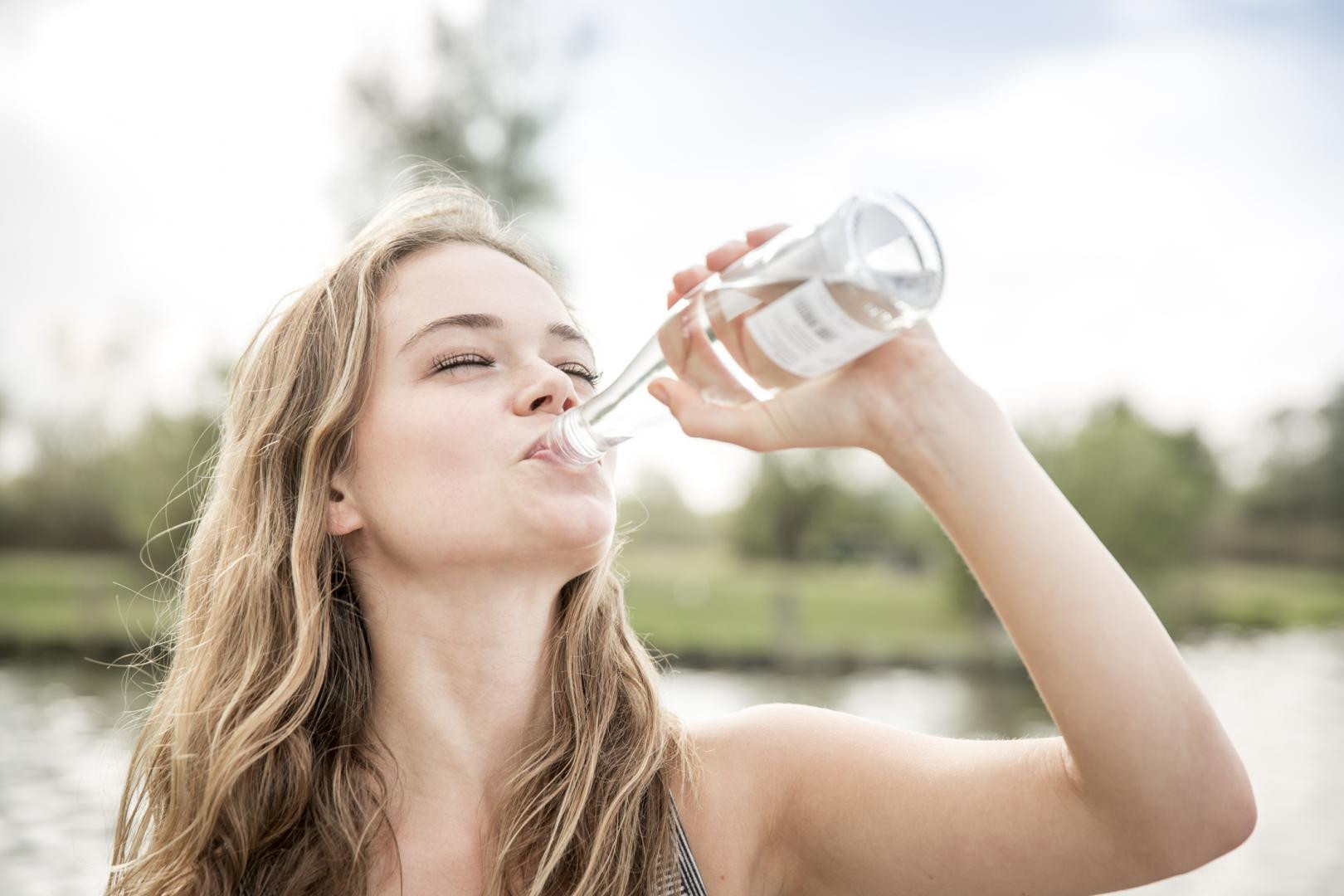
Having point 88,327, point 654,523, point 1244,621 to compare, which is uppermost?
point 88,327

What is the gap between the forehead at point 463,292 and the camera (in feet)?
6.00

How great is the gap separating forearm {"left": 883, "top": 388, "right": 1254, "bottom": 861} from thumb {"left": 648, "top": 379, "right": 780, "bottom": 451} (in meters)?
0.19

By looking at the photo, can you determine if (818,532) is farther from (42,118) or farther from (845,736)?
(845,736)

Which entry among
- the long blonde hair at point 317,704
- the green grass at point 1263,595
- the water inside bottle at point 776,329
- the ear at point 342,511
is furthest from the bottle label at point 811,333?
the green grass at point 1263,595

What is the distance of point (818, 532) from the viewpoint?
81.1 feet

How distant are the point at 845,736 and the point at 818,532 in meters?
23.3

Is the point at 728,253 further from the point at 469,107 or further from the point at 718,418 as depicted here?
the point at 469,107

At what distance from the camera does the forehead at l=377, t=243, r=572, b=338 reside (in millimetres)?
1829

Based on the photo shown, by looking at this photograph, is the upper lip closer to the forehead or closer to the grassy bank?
the forehead

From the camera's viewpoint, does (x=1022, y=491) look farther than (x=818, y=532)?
No

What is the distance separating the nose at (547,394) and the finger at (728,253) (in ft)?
1.42

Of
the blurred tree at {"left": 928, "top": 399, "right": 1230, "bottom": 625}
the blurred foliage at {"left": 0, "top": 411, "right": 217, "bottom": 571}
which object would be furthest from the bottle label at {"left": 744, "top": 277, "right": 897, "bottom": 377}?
the blurred foliage at {"left": 0, "top": 411, "right": 217, "bottom": 571}

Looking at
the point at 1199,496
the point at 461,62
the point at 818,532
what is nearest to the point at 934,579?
the point at 818,532

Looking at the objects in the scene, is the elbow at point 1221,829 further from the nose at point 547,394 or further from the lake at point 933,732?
the lake at point 933,732
